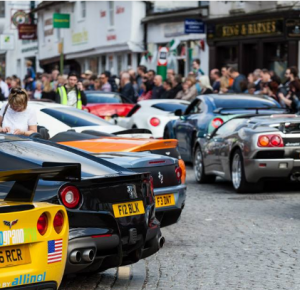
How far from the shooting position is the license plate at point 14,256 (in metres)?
6.16

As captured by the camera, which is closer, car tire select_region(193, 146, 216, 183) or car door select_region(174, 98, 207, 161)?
car tire select_region(193, 146, 216, 183)

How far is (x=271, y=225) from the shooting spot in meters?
11.8

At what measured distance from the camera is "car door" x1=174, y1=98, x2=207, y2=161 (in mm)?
20347

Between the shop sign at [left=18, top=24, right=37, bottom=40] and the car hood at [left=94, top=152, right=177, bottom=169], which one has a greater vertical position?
the shop sign at [left=18, top=24, right=37, bottom=40]

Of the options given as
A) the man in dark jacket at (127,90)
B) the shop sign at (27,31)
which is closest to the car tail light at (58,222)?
the man in dark jacket at (127,90)

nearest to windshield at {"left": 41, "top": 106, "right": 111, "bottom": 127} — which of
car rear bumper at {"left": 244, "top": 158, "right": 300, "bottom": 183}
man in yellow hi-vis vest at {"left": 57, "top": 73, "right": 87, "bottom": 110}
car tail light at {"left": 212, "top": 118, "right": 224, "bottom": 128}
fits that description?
car rear bumper at {"left": 244, "top": 158, "right": 300, "bottom": 183}

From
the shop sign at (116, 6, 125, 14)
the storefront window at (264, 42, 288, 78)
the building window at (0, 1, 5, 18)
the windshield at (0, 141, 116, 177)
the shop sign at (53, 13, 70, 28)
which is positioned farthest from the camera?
the building window at (0, 1, 5, 18)

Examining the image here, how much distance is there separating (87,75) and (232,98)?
16746mm

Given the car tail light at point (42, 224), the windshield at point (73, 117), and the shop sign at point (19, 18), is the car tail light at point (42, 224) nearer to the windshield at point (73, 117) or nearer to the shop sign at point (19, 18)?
the windshield at point (73, 117)

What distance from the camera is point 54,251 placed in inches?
252

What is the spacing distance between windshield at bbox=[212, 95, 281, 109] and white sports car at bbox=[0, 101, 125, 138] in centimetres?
417

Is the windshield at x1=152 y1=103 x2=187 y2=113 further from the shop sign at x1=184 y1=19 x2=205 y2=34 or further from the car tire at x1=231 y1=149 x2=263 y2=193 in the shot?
the shop sign at x1=184 y1=19 x2=205 y2=34

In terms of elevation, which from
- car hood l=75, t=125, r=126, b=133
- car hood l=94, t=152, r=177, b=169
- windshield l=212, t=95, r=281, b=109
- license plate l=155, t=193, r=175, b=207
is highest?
car hood l=94, t=152, r=177, b=169

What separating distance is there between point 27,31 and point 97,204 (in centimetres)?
5626
